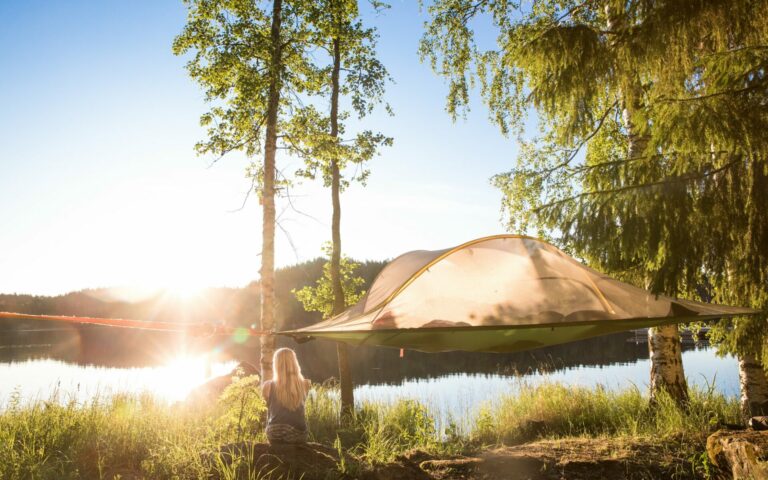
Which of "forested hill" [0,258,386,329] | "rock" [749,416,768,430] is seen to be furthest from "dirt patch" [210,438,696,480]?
"forested hill" [0,258,386,329]

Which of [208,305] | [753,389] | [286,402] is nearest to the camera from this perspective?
[286,402]

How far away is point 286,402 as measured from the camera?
4.70 m

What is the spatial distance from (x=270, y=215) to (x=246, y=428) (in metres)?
3.02

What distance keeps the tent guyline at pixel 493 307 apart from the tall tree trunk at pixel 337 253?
4130 mm

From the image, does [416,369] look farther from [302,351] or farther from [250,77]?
[250,77]

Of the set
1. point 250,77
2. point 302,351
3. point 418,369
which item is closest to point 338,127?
point 250,77

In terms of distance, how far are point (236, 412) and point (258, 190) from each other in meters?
4.36

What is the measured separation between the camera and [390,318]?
366 centimetres

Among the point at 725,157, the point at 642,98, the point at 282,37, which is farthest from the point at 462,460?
the point at 282,37

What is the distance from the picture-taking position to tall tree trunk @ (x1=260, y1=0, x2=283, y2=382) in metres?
7.09

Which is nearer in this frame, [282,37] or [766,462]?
[766,462]

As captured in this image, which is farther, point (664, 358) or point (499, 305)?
point (664, 358)

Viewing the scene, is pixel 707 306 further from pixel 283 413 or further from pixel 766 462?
pixel 283 413

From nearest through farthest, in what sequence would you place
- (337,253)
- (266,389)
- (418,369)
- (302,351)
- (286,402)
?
(286,402) < (266,389) < (337,253) < (418,369) < (302,351)
